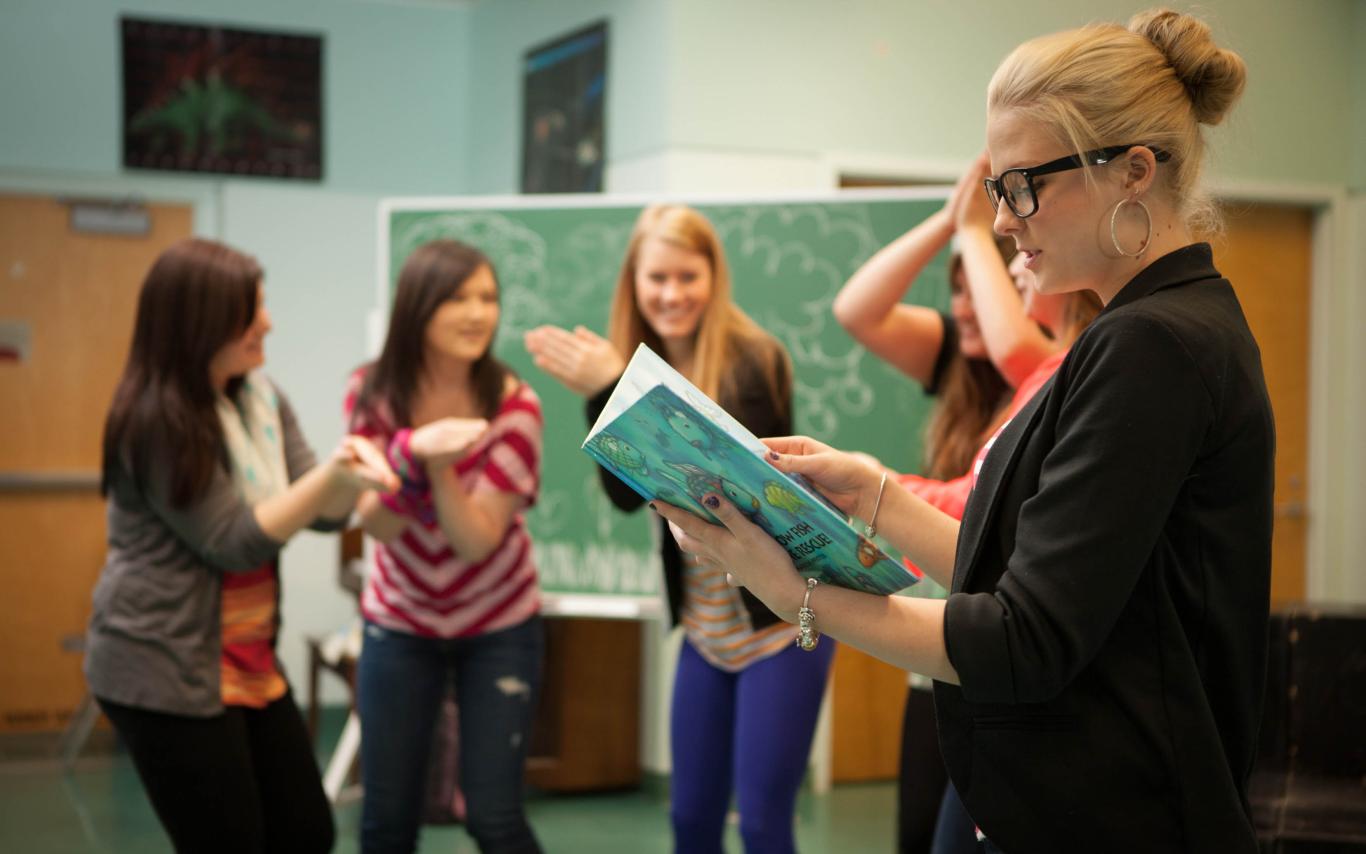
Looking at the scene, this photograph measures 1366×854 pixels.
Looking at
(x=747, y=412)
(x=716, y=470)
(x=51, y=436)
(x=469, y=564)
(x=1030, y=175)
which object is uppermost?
(x=1030, y=175)

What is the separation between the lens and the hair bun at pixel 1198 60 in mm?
1139

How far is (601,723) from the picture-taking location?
14.0ft

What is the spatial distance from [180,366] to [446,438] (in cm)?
45

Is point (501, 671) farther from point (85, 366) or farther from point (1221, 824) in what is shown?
point (85, 366)

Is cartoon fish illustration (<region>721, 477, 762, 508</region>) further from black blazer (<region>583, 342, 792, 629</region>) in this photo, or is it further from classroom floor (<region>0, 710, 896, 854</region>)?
classroom floor (<region>0, 710, 896, 854</region>)

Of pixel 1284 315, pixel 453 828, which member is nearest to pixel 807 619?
pixel 453 828

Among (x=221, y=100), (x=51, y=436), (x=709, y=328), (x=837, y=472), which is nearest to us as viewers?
(x=837, y=472)

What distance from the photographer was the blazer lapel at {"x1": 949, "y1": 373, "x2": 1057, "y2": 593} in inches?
44.4

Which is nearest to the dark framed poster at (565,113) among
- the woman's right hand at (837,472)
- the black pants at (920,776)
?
the black pants at (920,776)

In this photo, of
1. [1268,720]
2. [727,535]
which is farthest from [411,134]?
[727,535]

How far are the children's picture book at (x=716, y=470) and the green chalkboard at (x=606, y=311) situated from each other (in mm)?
2616

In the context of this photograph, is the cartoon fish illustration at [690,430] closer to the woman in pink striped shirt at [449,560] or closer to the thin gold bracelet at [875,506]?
the thin gold bracelet at [875,506]

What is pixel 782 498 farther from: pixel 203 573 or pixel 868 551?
pixel 203 573

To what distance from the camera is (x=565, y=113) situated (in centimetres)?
481
